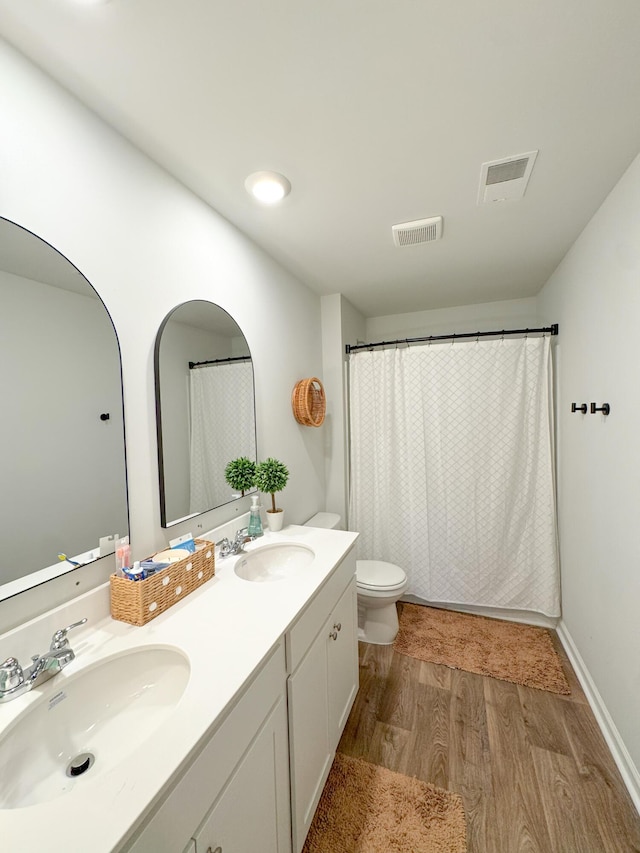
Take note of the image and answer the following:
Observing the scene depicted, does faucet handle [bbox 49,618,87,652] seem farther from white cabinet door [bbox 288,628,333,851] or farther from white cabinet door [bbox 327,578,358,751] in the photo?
white cabinet door [bbox 327,578,358,751]

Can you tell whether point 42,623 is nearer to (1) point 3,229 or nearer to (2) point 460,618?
(1) point 3,229

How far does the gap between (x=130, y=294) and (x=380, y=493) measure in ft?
6.88

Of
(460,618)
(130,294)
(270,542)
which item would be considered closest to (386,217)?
(130,294)

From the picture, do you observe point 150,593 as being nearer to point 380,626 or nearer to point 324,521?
Answer: point 324,521

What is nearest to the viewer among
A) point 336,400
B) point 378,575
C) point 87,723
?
point 87,723

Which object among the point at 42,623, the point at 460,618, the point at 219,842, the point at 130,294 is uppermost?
the point at 130,294

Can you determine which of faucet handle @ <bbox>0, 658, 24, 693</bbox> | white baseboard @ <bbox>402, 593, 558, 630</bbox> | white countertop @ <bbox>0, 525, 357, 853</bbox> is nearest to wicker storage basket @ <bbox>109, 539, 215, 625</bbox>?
white countertop @ <bbox>0, 525, 357, 853</bbox>

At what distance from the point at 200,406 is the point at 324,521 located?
130 centimetres

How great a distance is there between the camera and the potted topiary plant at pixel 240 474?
1577mm

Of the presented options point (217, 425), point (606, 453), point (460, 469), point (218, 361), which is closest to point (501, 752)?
point (606, 453)

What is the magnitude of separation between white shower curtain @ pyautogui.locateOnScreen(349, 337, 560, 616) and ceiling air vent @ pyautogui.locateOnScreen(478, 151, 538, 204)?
1039 mm

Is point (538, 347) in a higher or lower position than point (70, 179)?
lower

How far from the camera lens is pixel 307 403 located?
215 centimetres

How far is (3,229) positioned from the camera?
0.83 m
